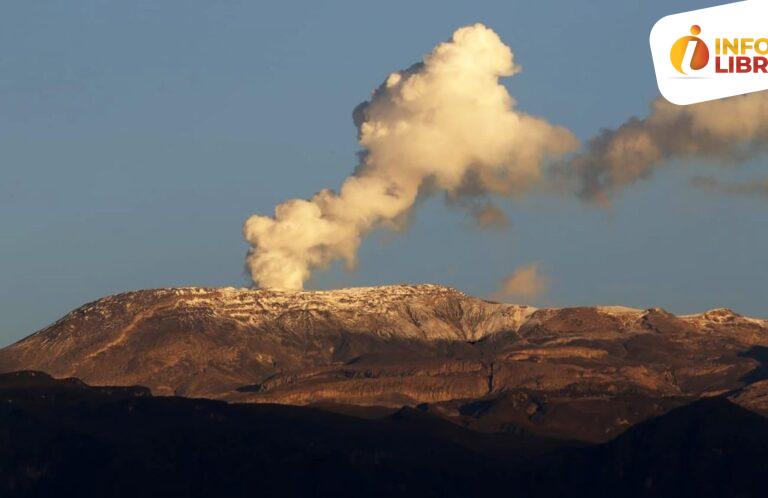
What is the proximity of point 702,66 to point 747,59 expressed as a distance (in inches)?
123

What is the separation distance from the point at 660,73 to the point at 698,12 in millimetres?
4891

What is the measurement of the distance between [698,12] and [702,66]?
240 inches

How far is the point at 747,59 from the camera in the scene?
432 ft

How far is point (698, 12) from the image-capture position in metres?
127

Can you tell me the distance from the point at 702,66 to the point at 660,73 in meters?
6.92

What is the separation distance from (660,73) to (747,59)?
8.94 meters

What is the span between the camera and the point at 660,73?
126 meters

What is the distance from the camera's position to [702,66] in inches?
5187
